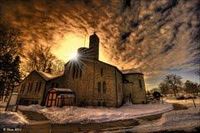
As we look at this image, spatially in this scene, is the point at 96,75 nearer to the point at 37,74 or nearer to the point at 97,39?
the point at 97,39

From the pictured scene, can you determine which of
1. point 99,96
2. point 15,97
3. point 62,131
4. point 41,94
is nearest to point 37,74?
point 41,94

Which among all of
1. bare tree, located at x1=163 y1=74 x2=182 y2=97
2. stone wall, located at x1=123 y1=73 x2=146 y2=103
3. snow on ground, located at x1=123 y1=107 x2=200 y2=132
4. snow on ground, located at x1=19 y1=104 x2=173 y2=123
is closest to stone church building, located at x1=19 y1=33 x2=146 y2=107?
stone wall, located at x1=123 y1=73 x2=146 y2=103

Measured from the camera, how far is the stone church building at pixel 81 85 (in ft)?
73.7

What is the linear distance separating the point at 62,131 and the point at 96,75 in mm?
15133

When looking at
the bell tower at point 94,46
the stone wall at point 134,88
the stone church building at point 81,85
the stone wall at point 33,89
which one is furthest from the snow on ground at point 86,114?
the bell tower at point 94,46

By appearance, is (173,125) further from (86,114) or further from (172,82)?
(172,82)

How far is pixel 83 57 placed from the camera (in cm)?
2722

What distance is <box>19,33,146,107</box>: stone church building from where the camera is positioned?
73.7 feet

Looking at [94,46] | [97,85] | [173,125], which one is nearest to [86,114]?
[97,85]

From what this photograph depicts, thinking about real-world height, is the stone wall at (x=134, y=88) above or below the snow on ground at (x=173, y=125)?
above

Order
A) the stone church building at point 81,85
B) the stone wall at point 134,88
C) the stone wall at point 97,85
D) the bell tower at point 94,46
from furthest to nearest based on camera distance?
the stone wall at point 134,88, the bell tower at point 94,46, the stone wall at point 97,85, the stone church building at point 81,85

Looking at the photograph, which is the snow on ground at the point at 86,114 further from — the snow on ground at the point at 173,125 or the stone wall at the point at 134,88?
the stone wall at the point at 134,88

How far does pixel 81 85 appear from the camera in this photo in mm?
24297

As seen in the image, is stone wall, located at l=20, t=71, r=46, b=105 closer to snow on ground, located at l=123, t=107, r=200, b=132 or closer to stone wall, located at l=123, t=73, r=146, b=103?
stone wall, located at l=123, t=73, r=146, b=103
